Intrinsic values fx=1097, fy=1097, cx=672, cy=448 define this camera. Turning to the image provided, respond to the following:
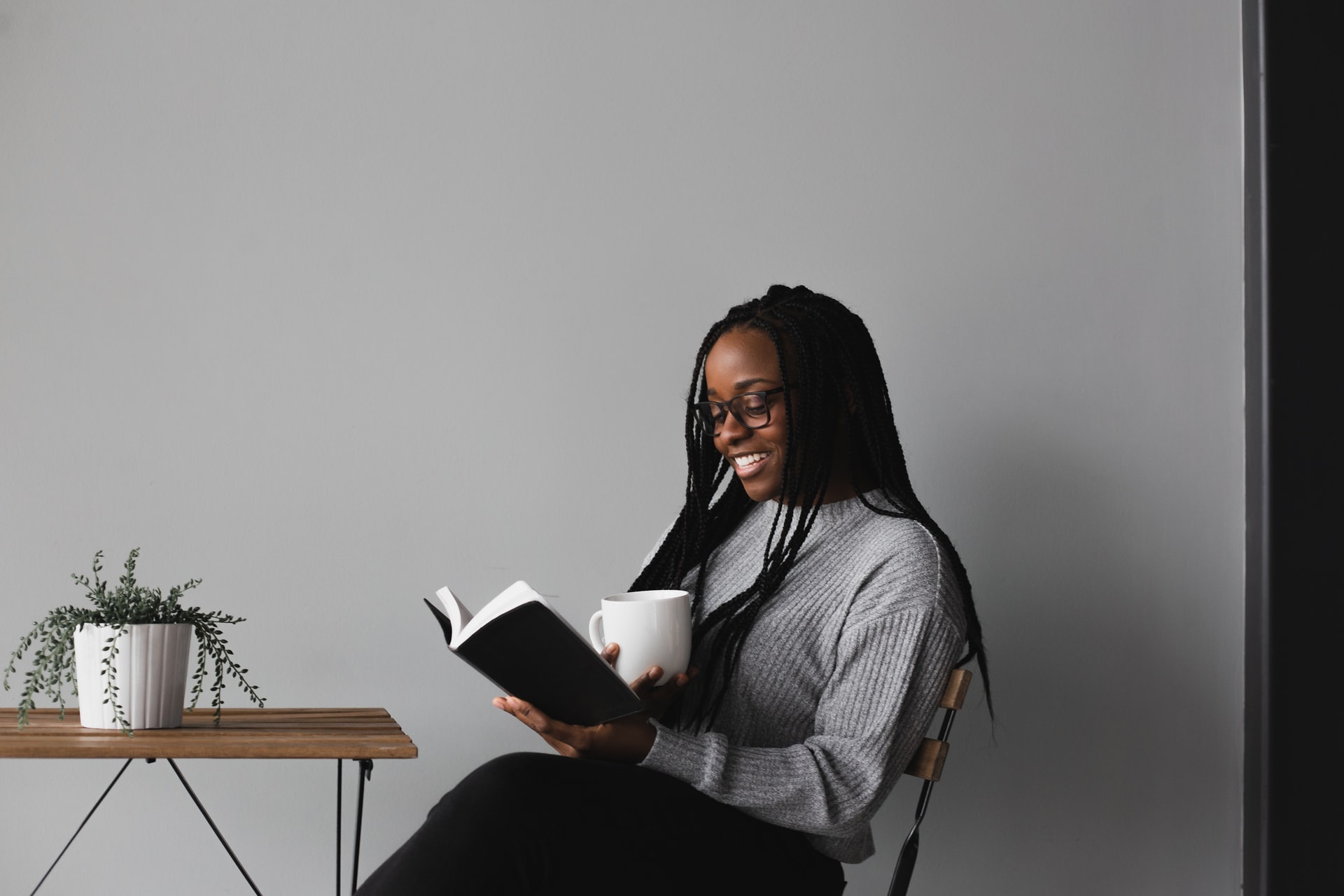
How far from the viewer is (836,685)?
3.63 feet

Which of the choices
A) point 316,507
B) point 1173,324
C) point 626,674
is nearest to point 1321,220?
point 1173,324

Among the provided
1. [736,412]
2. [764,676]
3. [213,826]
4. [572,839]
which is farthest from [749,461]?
[213,826]

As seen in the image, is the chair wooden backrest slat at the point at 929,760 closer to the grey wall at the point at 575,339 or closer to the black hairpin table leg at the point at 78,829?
the grey wall at the point at 575,339

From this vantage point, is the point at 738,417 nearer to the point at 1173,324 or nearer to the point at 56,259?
the point at 1173,324

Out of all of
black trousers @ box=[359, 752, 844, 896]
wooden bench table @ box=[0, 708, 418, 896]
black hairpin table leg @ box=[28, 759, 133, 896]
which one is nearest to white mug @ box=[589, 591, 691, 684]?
black trousers @ box=[359, 752, 844, 896]

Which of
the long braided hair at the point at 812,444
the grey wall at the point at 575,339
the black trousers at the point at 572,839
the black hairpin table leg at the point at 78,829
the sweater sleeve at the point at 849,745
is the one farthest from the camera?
the grey wall at the point at 575,339

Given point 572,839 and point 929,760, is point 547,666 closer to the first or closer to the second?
point 572,839

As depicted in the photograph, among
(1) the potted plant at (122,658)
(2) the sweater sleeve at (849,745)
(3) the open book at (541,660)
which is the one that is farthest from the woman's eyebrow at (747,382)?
(1) the potted plant at (122,658)

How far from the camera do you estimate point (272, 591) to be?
150 centimetres

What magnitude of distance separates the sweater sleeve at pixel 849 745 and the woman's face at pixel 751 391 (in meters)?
0.23

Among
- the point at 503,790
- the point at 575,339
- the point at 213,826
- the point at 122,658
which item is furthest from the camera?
the point at 575,339

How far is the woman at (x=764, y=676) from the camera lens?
94 cm

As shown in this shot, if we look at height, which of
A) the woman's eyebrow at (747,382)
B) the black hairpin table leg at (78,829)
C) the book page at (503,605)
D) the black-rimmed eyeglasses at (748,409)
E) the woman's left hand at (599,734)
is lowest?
the black hairpin table leg at (78,829)

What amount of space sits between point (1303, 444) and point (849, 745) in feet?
3.15
